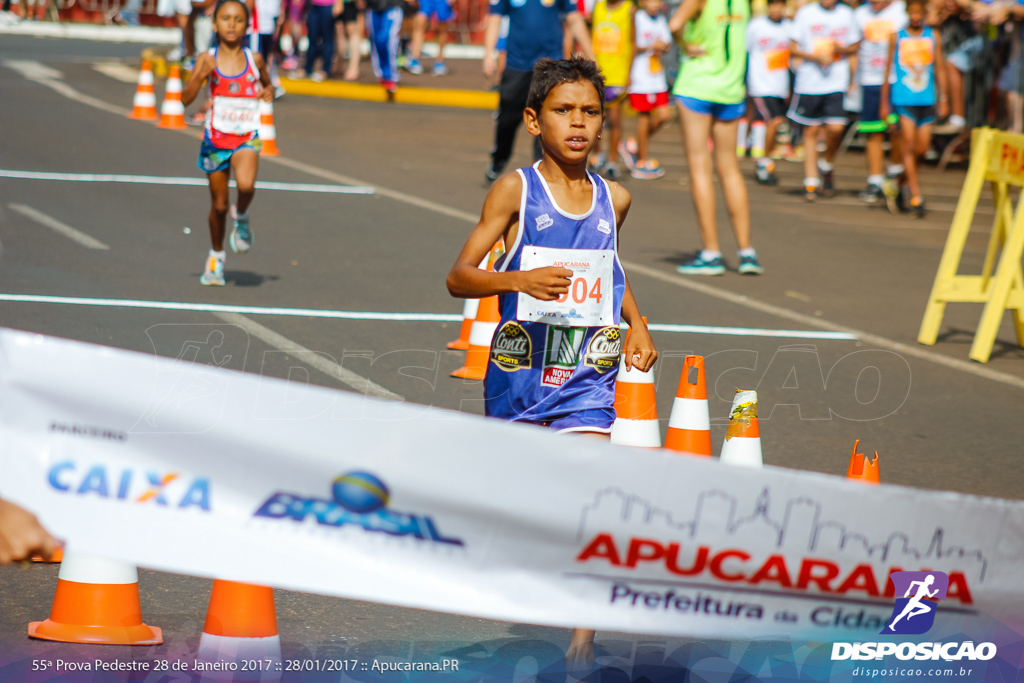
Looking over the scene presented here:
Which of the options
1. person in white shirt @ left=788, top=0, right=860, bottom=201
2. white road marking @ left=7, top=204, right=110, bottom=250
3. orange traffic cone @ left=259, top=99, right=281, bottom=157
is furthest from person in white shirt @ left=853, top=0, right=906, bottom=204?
white road marking @ left=7, top=204, right=110, bottom=250

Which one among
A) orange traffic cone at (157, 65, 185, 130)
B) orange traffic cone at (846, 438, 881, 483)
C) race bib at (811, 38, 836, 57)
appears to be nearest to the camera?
orange traffic cone at (846, 438, 881, 483)

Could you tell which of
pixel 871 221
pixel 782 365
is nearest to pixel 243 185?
pixel 782 365

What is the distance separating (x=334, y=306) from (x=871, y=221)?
290 inches

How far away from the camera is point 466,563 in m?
2.96

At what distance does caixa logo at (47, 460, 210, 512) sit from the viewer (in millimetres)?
2822

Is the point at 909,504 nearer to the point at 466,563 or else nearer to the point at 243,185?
the point at 466,563

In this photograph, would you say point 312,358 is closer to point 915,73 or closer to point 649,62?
point 915,73

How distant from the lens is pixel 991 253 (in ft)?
28.8

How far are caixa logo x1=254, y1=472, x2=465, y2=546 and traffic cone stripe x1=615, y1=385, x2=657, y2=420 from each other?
2526 mm

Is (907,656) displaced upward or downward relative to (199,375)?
downward

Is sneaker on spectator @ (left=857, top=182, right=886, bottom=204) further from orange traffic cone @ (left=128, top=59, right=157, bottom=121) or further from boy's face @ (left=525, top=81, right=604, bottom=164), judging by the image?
boy's face @ (left=525, top=81, right=604, bottom=164)

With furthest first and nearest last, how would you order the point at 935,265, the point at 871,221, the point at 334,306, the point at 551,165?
the point at 871,221 → the point at 935,265 → the point at 334,306 → the point at 551,165

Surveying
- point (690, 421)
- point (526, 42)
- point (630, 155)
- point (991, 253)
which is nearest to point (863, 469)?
point (690, 421)

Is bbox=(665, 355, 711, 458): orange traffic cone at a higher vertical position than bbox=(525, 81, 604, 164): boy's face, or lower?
lower
